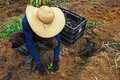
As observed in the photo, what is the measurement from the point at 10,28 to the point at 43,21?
139 centimetres

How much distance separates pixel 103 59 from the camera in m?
3.91

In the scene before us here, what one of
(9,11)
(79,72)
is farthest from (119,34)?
(9,11)

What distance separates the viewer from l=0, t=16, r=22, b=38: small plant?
14.1ft

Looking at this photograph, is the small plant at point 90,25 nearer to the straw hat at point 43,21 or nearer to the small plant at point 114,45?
the small plant at point 114,45

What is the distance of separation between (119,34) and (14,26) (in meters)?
1.72

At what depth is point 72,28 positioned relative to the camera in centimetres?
386

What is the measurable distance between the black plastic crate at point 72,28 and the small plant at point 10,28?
2.57 feet

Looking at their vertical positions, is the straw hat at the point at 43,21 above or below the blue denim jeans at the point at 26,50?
above

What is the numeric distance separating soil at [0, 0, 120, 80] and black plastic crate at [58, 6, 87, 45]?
0.12m

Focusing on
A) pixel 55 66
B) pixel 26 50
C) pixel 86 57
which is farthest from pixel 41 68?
pixel 86 57

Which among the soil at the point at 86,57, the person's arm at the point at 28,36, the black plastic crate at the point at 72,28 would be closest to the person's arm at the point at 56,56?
the soil at the point at 86,57

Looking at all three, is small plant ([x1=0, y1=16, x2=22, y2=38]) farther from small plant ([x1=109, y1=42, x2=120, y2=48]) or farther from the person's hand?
small plant ([x1=109, y1=42, x2=120, y2=48])

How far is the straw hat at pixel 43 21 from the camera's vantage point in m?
3.14

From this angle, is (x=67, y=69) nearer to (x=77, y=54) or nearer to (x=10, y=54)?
(x=77, y=54)
